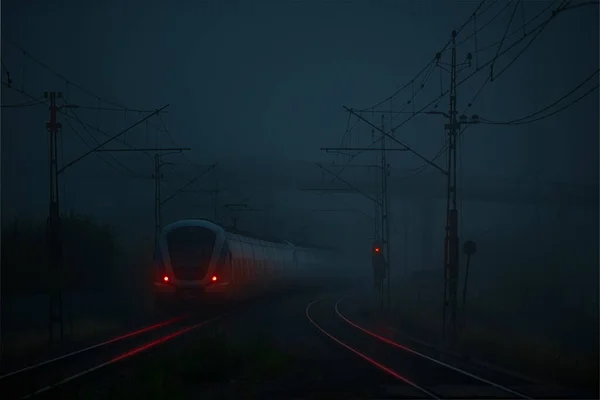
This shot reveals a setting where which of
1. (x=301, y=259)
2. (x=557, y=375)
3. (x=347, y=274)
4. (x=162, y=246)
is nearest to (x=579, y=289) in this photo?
(x=301, y=259)

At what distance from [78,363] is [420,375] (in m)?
8.15

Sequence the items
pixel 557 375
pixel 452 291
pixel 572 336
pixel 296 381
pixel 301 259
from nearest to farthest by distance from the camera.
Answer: pixel 296 381 → pixel 557 375 → pixel 452 291 → pixel 572 336 → pixel 301 259

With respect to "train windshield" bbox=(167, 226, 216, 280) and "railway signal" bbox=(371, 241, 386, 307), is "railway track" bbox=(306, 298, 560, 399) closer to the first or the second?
"train windshield" bbox=(167, 226, 216, 280)

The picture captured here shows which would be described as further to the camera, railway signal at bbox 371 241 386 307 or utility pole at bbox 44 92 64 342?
railway signal at bbox 371 241 386 307

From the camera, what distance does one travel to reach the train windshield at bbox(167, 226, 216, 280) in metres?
34.8

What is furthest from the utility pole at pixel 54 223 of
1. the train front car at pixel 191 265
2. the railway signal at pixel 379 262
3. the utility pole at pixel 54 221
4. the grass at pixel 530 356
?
the railway signal at pixel 379 262

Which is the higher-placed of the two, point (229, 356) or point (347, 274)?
point (229, 356)

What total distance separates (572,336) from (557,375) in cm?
1707

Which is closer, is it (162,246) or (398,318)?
(162,246)

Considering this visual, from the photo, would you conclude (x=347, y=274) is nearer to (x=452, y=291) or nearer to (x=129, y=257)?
(x=129, y=257)

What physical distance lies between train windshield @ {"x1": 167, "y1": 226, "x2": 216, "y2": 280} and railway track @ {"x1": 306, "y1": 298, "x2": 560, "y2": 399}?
845cm

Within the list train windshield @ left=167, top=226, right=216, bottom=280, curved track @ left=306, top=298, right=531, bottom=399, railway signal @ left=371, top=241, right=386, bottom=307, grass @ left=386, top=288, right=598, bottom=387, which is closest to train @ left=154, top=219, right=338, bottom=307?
train windshield @ left=167, top=226, right=216, bottom=280

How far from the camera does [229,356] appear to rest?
62.1ft

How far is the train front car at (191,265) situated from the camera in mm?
34781
